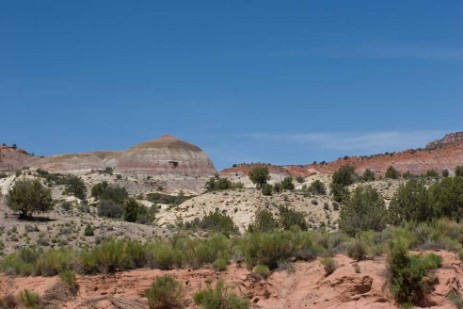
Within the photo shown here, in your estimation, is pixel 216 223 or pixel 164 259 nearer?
pixel 164 259

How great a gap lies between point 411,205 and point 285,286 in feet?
63.4

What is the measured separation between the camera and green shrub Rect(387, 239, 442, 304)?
51.9ft

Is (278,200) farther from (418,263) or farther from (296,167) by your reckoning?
(296,167)

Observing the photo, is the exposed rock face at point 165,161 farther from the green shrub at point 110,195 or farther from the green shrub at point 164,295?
the green shrub at point 164,295

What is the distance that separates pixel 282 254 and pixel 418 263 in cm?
423

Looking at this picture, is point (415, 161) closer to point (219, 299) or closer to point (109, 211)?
point (109, 211)

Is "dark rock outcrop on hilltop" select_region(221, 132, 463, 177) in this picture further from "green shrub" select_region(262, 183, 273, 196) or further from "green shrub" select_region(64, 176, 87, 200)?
"green shrub" select_region(64, 176, 87, 200)

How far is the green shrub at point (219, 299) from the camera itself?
1648 cm

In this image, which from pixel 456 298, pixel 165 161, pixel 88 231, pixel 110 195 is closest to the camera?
pixel 456 298

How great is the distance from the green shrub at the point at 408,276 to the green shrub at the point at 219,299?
3.92m

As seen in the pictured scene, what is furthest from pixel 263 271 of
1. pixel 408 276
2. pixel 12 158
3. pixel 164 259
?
pixel 12 158

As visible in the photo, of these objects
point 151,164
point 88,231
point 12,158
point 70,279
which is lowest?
point 70,279

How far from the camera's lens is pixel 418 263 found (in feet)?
52.4

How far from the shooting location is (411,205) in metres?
35.0
